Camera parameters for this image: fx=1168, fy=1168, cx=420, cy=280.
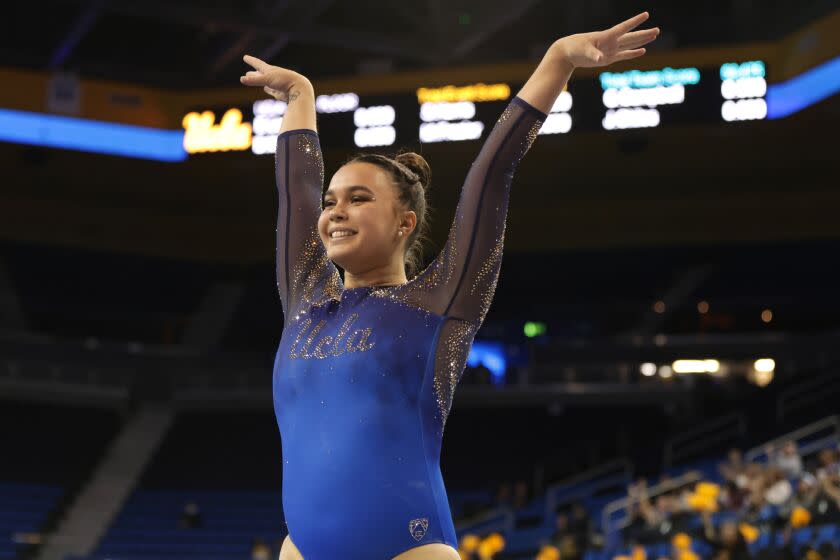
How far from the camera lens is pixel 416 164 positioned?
2426mm

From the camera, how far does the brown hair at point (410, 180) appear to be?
2.28m

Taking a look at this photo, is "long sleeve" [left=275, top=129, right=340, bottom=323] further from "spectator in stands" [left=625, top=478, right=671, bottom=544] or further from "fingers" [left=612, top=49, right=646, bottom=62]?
"spectator in stands" [left=625, top=478, right=671, bottom=544]

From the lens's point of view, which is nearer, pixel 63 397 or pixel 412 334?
pixel 412 334

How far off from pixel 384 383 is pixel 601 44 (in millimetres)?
764

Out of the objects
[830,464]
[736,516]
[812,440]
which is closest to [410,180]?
[830,464]

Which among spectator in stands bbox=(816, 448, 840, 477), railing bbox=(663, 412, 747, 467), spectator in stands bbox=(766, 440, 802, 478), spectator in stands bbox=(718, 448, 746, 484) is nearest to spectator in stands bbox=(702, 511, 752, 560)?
spectator in stands bbox=(816, 448, 840, 477)

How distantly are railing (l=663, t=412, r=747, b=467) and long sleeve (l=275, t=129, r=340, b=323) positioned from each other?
47.5 feet

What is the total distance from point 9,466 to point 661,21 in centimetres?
1204

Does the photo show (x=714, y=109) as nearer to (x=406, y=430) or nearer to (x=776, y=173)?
(x=776, y=173)

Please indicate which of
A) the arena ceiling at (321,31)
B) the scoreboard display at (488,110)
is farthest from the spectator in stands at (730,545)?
the arena ceiling at (321,31)

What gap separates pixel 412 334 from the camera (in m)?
2.12

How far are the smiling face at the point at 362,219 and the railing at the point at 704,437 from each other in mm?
14564

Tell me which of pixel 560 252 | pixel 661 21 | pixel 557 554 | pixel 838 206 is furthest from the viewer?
pixel 560 252

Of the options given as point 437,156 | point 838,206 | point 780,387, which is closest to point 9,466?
point 437,156
